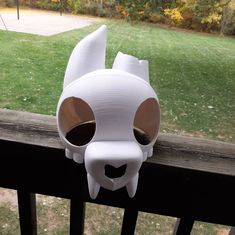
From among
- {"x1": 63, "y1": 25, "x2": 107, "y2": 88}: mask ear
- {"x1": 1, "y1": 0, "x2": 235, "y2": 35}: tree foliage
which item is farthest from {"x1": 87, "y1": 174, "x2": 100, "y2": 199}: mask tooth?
{"x1": 1, "y1": 0, "x2": 235, "y2": 35}: tree foliage

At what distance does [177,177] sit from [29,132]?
24 cm

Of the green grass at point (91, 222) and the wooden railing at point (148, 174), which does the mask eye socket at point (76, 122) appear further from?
the green grass at point (91, 222)

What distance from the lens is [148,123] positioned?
45cm

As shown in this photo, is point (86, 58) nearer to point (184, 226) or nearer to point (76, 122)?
point (76, 122)

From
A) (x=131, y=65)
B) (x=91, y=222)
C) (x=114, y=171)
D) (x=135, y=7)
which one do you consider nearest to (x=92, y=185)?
(x=114, y=171)

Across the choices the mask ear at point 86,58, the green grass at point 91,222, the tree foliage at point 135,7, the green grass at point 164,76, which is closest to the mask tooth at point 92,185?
the mask ear at point 86,58

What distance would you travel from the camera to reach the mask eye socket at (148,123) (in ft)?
1.42

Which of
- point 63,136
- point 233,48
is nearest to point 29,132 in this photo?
point 63,136

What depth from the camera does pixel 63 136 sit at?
425 millimetres

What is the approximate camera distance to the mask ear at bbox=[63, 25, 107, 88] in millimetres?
438

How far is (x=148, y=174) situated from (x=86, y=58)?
203 mm

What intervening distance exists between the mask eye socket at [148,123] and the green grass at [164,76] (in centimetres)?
226

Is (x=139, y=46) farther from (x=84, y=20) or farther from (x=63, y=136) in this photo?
(x=63, y=136)

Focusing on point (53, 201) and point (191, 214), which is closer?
point (191, 214)
